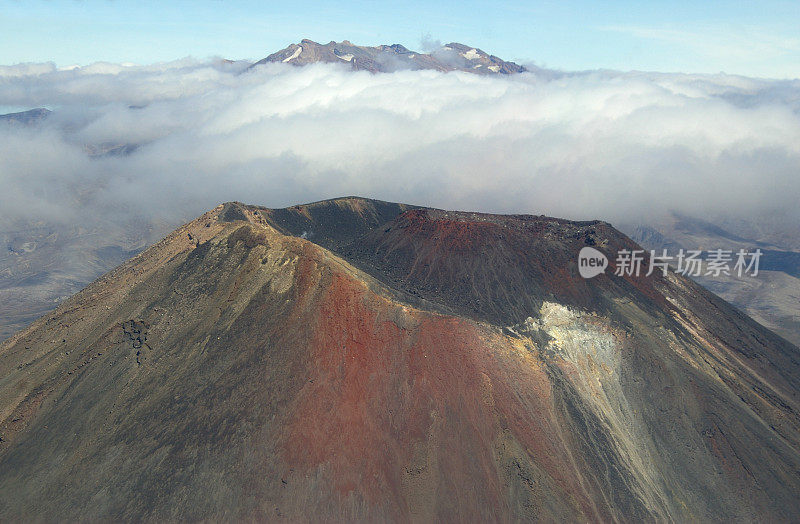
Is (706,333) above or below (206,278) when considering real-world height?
below

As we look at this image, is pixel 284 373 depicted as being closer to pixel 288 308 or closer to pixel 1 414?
pixel 288 308

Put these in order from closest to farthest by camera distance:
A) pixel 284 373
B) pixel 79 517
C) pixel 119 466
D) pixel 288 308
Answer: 1. pixel 79 517
2. pixel 119 466
3. pixel 284 373
4. pixel 288 308

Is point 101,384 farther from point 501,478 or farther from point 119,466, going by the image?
point 501,478

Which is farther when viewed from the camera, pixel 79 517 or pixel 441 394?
pixel 441 394

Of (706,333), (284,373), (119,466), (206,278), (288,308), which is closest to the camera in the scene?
(119,466)

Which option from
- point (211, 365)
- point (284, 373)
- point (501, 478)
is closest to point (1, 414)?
point (211, 365)

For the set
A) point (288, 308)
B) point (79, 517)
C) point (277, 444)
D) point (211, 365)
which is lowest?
point (79, 517)
